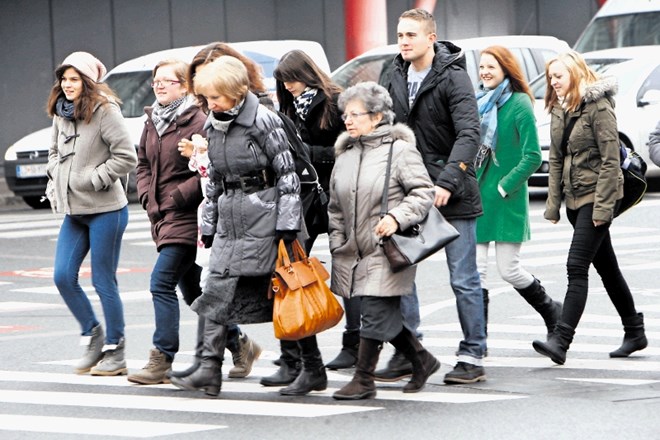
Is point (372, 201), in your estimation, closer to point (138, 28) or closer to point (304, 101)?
point (304, 101)

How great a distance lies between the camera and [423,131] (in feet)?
27.0

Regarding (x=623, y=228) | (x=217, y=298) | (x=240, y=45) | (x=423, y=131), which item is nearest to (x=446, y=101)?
(x=423, y=131)

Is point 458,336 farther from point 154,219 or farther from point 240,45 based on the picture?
point 240,45

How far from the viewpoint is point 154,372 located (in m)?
8.40

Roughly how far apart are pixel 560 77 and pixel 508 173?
65 centimetres

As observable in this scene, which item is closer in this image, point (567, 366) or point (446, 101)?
point (446, 101)

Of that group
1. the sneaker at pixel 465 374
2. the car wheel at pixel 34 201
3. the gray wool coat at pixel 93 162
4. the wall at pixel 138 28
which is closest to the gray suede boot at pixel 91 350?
the gray wool coat at pixel 93 162

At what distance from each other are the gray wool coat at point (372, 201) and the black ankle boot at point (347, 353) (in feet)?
2.91

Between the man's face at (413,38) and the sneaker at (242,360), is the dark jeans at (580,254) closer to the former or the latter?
the man's face at (413,38)

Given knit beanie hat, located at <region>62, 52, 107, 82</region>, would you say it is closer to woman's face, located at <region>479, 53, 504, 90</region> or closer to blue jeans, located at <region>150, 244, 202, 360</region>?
blue jeans, located at <region>150, 244, 202, 360</region>

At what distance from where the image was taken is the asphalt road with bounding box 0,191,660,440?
713cm

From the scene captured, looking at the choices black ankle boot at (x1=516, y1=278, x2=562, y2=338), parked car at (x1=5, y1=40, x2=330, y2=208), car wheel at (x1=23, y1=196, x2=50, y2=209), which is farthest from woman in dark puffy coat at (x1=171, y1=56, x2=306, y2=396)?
car wheel at (x1=23, y1=196, x2=50, y2=209)

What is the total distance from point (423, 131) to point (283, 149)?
2.68 ft

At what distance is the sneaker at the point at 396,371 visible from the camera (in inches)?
328
